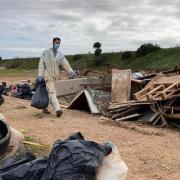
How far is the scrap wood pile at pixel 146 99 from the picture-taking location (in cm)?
1163

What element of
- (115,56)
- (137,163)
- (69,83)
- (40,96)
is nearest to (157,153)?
(137,163)

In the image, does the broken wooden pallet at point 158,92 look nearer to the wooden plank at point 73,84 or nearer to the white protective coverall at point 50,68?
the white protective coverall at point 50,68

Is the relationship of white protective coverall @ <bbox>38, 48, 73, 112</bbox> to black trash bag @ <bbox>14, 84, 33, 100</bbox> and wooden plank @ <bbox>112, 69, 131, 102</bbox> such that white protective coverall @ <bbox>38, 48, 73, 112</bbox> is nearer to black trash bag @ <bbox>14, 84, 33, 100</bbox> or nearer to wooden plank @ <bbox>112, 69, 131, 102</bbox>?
wooden plank @ <bbox>112, 69, 131, 102</bbox>

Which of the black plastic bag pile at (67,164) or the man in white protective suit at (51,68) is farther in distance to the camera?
the man in white protective suit at (51,68)

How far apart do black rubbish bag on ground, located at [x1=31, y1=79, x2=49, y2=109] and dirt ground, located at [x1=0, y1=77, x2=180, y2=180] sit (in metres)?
0.31

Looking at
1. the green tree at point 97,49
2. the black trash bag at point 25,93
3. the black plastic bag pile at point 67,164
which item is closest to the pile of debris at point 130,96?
the black trash bag at point 25,93

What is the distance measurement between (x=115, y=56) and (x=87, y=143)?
2033 inches

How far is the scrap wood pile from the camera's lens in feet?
38.2

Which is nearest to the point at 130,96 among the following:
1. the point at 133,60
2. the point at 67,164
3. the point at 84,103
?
the point at 84,103

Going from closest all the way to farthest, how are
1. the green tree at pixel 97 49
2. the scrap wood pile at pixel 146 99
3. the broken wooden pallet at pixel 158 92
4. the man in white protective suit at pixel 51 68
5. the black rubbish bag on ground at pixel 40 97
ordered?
the broken wooden pallet at pixel 158 92 → the scrap wood pile at pixel 146 99 → the black rubbish bag on ground at pixel 40 97 → the man in white protective suit at pixel 51 68 → the green tree at pixel 97 49

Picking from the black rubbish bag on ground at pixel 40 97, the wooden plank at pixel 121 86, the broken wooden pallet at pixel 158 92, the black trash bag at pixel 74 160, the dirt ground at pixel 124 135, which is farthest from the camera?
the wooden plank at pixel 121 86

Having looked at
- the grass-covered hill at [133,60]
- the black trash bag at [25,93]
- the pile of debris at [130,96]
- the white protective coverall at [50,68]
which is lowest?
the grass-covered hill at [133,60]

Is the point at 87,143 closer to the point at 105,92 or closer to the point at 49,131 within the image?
the point at 49,131

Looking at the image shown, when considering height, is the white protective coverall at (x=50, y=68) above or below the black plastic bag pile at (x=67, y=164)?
above
